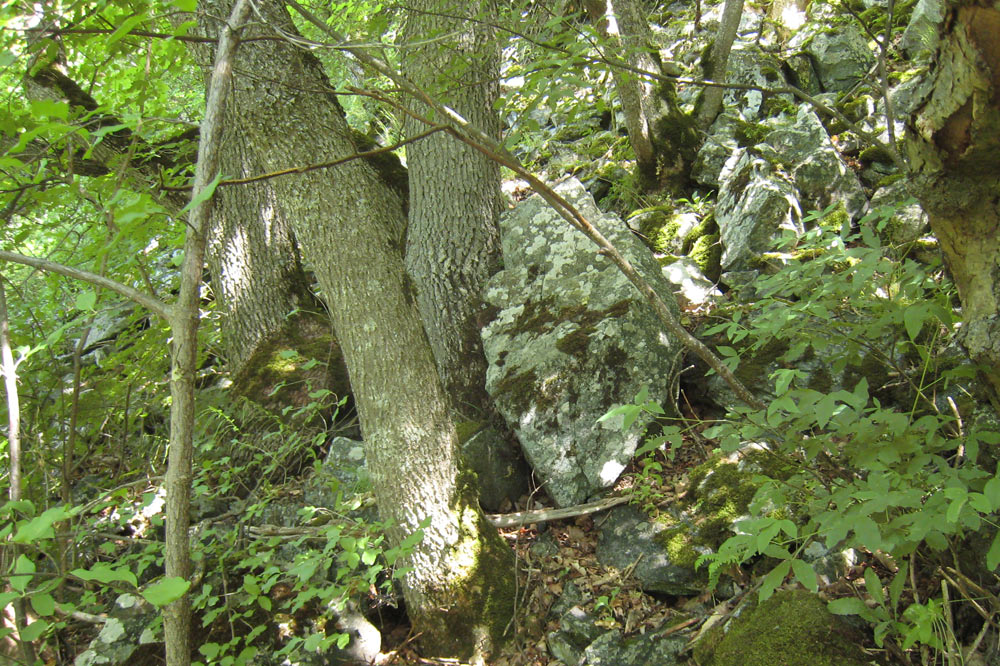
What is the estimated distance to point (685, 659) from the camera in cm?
278

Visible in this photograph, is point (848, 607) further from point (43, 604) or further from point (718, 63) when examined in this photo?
point (718, 63)

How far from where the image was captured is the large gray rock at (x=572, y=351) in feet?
12.6

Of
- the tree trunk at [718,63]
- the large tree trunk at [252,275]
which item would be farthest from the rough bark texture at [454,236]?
the tree trunk at [718,63]

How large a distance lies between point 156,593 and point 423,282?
373 centimetres

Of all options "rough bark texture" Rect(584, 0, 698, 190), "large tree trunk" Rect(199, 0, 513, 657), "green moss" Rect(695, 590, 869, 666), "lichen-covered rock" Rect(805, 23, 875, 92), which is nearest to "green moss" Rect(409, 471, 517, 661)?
"large tree trunk" Rect(199, 0, 513, 657)

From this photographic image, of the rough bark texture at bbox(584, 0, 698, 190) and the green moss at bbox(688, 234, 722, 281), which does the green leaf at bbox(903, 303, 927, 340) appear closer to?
the green moss at bbox(688, 234, 722, 281)

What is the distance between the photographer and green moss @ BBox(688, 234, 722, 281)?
5.19 meters

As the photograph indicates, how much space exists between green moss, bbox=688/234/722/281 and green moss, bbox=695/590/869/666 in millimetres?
3034

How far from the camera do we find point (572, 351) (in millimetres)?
4121

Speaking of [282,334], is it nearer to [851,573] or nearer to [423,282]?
[423,282]

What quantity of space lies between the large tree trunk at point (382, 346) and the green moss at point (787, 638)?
1182mm

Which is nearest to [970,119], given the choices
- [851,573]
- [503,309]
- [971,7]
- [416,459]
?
[971,7]

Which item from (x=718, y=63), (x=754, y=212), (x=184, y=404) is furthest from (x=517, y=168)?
(x=718, y=63)

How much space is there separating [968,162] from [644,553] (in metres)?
2.40
